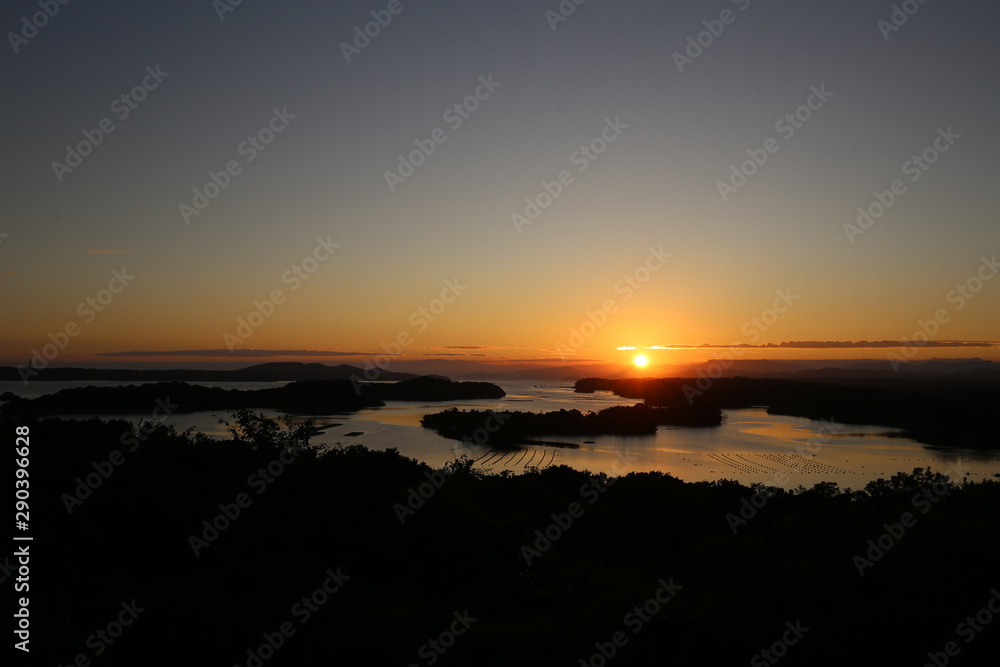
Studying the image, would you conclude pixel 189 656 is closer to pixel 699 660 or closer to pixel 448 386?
pixel 699 660

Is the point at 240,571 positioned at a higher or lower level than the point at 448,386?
lower

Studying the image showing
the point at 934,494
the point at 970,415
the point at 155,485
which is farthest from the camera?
the point at 970,415

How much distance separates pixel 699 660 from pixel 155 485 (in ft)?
33.6

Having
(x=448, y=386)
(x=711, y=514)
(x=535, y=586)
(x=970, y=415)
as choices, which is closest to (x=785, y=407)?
(x=970, y=415)

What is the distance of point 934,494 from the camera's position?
14.4 metres
